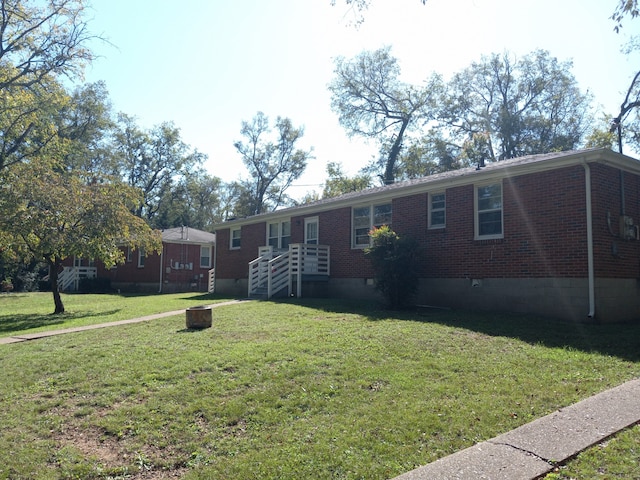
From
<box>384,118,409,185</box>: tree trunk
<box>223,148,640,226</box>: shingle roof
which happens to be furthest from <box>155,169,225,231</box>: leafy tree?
<box>223,148,640,226</box>: shingle roof

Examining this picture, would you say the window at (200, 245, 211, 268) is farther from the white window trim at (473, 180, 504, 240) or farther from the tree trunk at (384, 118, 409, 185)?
the white window trim at (473, 180, 504, 240)

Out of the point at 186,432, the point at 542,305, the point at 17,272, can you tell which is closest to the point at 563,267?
the point at 542,305

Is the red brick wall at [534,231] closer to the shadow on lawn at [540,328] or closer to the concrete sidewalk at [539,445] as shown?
the shadow on lawn at [540,328]

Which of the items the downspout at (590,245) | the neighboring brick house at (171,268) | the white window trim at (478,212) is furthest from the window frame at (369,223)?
the neighboring brick house at (171,268)

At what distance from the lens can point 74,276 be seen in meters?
30.5

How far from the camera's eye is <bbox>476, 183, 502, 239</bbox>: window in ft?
38.8

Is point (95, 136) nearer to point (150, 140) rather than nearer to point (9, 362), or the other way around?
point (150, 140)

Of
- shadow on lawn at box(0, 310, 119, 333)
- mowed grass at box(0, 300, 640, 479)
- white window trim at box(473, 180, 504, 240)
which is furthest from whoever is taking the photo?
shadow on lawn at box(0, 310, 119, 333)

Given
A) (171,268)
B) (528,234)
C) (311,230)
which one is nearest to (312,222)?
(311,230)

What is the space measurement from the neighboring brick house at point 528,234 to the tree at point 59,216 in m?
7.74

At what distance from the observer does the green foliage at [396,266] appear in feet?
39.3

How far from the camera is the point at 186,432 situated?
4398mm

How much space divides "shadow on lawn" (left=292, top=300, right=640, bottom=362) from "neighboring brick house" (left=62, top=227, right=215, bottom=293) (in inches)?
746

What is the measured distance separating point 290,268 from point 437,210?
5.70 m
